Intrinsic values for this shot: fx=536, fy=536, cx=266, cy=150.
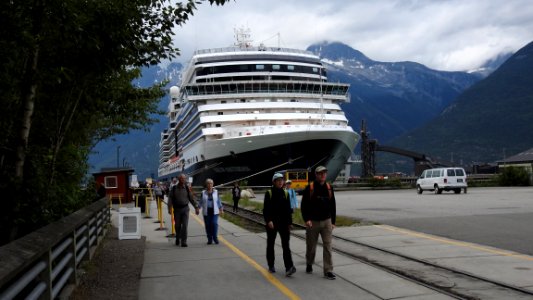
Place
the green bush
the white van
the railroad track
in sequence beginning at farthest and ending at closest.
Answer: the green bush, the white van, the railroad track

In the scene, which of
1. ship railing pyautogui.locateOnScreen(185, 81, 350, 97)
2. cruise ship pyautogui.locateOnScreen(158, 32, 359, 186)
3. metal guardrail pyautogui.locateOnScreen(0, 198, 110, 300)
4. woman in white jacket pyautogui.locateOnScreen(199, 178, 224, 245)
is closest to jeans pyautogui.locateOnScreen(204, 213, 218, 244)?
woman in white jacket pyautogui.locateOnScreen(199, 178, 224, 245)

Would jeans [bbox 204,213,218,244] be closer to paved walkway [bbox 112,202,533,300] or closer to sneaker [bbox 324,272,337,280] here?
paved walkway [bbox 112,202,533,300]

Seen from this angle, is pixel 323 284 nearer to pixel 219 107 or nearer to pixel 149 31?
pixel 149 31

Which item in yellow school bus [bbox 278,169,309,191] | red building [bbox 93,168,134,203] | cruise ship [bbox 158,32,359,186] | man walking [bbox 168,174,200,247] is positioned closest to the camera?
man walking [bbox 168,174,200,247]

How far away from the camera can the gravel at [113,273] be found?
703 cm

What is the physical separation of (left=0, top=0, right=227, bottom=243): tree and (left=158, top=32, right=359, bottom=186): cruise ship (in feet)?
108

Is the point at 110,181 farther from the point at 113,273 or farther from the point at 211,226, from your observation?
the point at 113,273

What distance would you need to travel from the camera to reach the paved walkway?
6902mm

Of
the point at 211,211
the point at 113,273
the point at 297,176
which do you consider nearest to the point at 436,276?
the point at 113,273

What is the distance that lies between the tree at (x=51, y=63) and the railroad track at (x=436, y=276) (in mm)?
4779

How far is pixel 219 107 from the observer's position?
1887 inches

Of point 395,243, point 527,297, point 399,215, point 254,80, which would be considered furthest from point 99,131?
point 254,80

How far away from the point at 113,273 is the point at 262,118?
122ft

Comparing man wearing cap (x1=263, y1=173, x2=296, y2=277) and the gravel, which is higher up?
man wearing cap (x1=263, y1=173, x2=296, y2=277)
